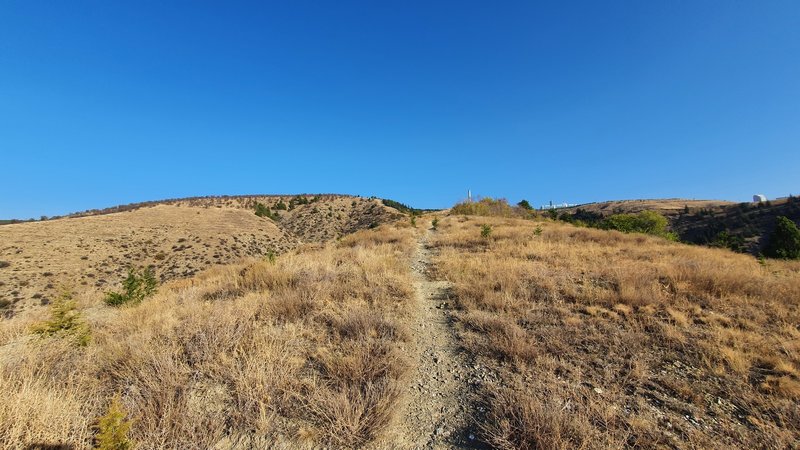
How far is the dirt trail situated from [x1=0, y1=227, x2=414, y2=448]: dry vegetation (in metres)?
0.27

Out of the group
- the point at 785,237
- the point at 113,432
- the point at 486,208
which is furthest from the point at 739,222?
the point at 113,432

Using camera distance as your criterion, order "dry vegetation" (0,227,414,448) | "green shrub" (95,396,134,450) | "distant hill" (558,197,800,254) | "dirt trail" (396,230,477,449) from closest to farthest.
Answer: "green shrub" (95,396,134,450) < "dry vegetation" (0,227,414,448) < "dirt trail" (396,230,477,449) < "distant hill" (558,197,800,254)

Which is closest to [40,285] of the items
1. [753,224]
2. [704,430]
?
[704,430]

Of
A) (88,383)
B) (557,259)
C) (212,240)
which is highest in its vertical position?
(212,240)

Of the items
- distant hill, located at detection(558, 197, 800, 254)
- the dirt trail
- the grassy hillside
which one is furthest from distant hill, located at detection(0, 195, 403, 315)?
distant hill, located at detection(558, 197, 800, 254)

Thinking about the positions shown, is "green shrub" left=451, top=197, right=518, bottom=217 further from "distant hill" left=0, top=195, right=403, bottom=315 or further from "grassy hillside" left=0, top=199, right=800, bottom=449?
"grassy hillside" left=0, top=199, right=800, bottom=449

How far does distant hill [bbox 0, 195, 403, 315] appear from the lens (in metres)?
25.4

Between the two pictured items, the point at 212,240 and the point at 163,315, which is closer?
the point at 163,315

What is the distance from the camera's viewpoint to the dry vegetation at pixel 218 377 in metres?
3.01

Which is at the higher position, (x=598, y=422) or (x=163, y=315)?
(x=163, y=315)

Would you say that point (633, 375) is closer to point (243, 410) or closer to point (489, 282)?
point (489, 282)

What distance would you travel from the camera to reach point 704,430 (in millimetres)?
3123

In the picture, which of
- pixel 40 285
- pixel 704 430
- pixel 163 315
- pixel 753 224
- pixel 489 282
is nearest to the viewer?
pixel 704 430

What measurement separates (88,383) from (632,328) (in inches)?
314
